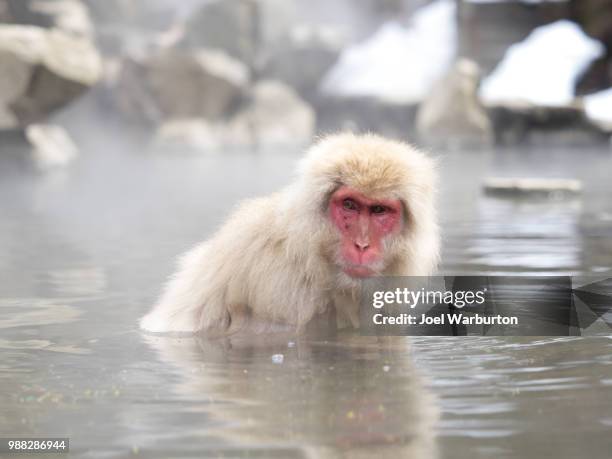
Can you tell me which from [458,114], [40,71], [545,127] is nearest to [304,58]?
[458,114]

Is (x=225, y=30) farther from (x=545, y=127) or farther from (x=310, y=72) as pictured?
(x=545, y=127)

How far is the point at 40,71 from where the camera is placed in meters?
15.1

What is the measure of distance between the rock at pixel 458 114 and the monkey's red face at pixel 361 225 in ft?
71.8

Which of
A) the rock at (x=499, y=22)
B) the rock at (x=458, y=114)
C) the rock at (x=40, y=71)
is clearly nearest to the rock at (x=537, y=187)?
the rock at (x=40, y=71)

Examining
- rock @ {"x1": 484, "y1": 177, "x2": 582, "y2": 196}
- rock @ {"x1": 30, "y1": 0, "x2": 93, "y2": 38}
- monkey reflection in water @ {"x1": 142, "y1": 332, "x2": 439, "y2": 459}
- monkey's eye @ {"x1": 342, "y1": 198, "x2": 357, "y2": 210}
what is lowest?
monkey reflection in water @ {"x1": 142, "y1": 332, "x2": 439, "y2": 459}

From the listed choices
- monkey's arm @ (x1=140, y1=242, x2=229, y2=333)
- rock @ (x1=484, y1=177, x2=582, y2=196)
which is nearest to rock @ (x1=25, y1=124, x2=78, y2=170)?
rock @ (x1=484, y1=177, x2=582, y2=196)

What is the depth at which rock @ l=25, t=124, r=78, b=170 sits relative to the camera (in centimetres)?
1678

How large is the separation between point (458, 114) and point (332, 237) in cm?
2280

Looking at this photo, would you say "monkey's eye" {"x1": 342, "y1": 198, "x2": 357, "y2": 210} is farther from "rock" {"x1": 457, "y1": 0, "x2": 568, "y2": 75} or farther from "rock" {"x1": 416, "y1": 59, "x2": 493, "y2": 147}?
"rock" {"x1": 457, "y1": 0, "x2": 568, "y2": 75}

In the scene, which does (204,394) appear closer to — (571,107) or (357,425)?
(357,425)

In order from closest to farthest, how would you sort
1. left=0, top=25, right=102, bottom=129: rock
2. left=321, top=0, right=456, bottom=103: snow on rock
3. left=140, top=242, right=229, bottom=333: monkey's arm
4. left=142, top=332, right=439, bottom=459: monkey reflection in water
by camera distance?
1. left=142, top=332, right=439, bottom=459: monkey reflection in water
2. left=140, top=242, right=229, bottom=333: monkey's arm
3. left=0, top=25, right=102, bottom=129: rock
4. left=321, top=0, right=456, bottom=103: snow on rock

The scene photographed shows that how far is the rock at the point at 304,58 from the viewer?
3088 cm

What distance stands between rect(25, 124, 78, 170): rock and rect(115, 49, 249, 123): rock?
959 centimetres

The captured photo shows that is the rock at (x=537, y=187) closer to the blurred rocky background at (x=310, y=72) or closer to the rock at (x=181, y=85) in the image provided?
the blurred rocky background at (x=310, y=72)
